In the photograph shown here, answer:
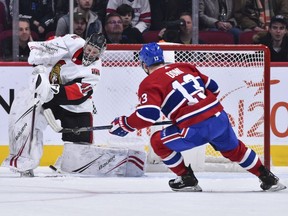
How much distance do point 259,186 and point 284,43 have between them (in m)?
2.35

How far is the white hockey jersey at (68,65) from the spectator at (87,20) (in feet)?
3.37

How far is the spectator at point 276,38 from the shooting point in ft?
29.2

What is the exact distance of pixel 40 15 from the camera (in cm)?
899

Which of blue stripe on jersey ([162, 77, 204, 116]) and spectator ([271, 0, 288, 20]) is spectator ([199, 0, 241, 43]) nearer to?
spectator ([271, 0, 288, 20])

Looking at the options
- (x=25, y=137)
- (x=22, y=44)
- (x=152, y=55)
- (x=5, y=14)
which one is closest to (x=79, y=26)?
(x=22, y=44)

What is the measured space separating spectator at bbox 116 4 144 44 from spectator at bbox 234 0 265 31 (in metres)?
0.86

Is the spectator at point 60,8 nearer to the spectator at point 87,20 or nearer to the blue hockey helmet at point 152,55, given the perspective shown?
the spectator at point 87,20

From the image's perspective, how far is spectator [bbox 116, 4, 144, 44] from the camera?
9.04m

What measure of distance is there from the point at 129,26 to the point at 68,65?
4.68ft

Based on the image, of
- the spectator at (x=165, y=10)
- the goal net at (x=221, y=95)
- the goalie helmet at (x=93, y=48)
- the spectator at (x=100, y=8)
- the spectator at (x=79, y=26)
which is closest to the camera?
the goalie helmet at (x=93, y=48)

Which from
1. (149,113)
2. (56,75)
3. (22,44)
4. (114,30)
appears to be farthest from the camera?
(114,30)

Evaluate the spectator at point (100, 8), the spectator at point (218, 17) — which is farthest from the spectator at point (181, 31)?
the spectator at point (100, 8)

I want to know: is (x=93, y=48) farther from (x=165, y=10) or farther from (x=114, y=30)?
(x=165, y=10)

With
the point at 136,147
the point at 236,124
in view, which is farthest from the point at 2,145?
the point at 236,124
